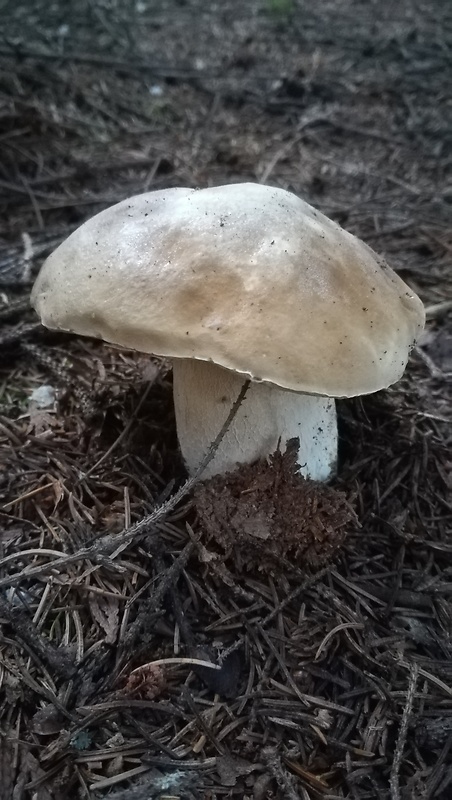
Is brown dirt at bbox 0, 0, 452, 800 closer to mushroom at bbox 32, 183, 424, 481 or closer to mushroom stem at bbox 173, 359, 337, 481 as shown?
mushroom stem at bbox 173, 359, 337, 481

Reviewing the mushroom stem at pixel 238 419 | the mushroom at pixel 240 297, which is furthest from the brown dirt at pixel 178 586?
the mushroom at pixel 240 297

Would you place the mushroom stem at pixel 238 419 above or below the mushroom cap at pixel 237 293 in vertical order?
below

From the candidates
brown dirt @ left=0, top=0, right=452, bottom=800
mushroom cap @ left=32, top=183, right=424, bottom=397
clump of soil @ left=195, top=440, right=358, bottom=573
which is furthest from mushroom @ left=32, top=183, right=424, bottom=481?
brown dirt @ left=0, top=0, right=452, bottom=800

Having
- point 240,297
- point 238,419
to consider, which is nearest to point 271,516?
point 238,419

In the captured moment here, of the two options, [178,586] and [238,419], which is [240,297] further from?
[178,586]

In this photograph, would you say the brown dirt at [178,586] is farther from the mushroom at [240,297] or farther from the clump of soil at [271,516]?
the mushroom at [240,297]

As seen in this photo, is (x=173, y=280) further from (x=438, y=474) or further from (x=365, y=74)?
(x=365, y=74)
